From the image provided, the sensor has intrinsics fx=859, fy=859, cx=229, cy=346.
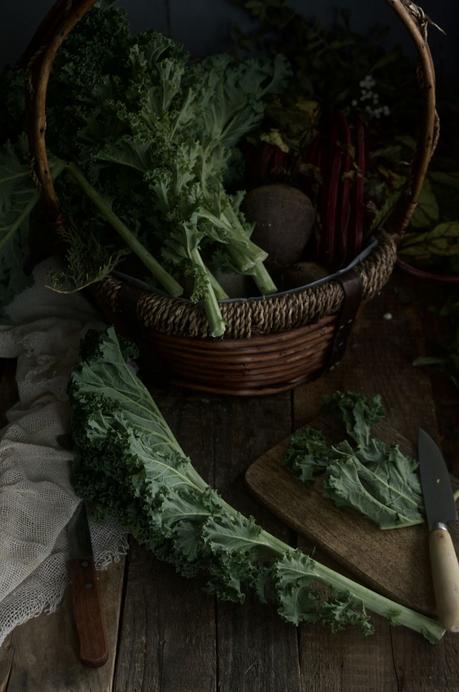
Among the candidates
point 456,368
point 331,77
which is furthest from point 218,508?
point 331,77

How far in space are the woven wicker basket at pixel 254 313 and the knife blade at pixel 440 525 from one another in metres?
0.27

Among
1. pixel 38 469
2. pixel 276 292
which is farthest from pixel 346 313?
pixel 38 469

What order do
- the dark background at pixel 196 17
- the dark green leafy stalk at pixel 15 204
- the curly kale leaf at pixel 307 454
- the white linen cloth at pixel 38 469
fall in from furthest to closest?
the dark background at pixel 196 17, the dark green leafy stalk at pixel 15 204, the curly kale leaf at pixel 307 454, the white linen cloth at pixel 38 469

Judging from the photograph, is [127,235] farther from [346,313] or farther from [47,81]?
[346,313]

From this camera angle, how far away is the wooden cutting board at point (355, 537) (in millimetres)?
1364

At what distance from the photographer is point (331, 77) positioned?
201 cm

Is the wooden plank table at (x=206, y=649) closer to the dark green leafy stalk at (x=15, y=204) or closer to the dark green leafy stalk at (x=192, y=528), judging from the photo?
the dark green leafy stalk at (x=192, y=528)

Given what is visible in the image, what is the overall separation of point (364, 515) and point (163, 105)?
79 centimetres

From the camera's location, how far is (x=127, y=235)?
5.17 ft

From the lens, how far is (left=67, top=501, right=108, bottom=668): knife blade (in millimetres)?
1315

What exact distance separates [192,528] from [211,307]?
14.9 inches

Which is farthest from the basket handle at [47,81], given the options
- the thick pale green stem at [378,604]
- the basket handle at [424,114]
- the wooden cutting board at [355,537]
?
the thick pale green stem at [378,604]

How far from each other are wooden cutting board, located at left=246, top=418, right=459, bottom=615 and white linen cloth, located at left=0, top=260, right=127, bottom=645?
28cm

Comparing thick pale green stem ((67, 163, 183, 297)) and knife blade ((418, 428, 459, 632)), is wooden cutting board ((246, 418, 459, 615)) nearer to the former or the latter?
knife blade ((418, 428, 459, 632))
